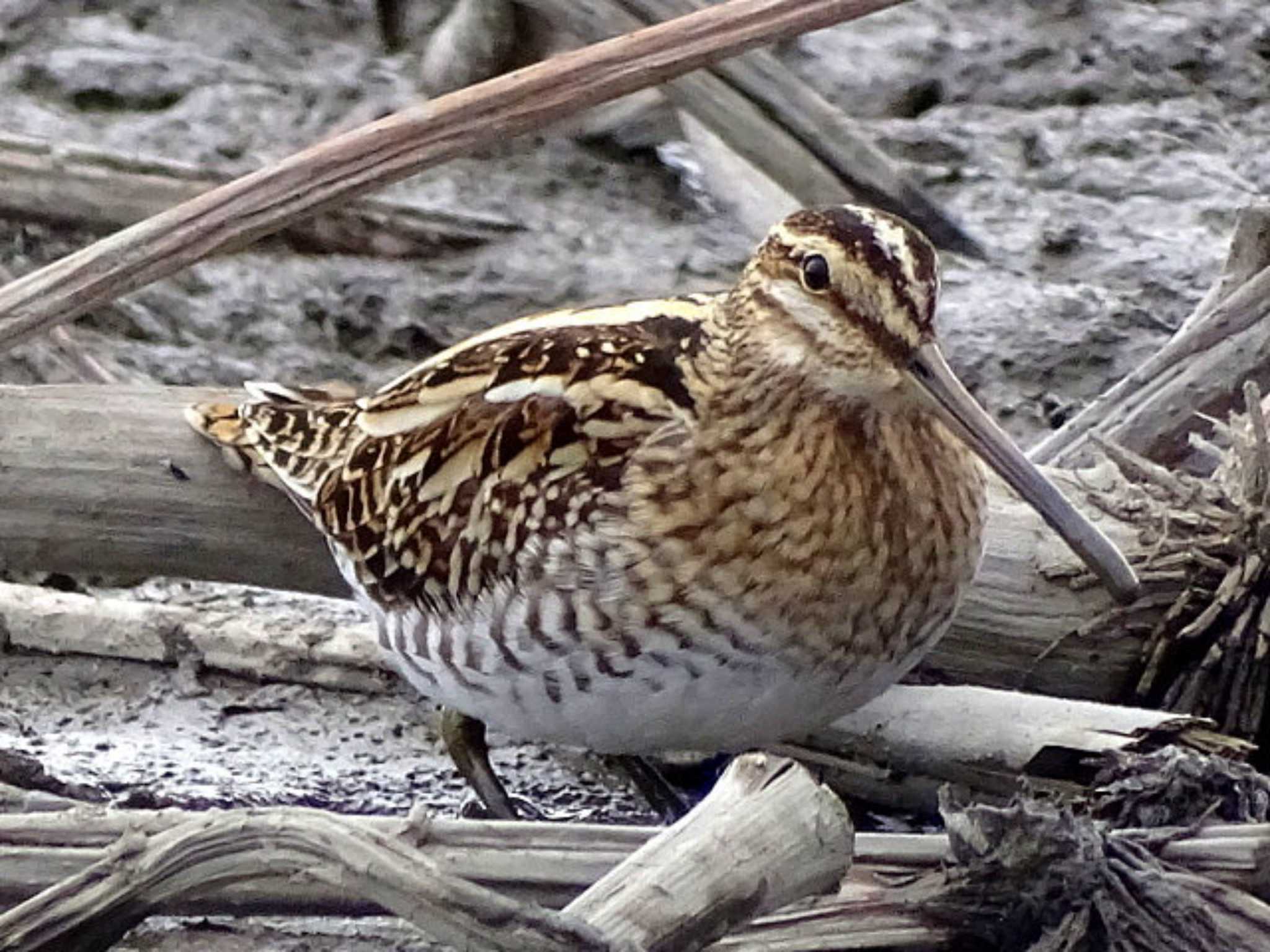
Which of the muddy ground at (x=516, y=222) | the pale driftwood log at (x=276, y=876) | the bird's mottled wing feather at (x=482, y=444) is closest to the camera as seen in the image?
the pale driftwood log at (x=276, y=876)

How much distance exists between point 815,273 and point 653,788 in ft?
2.60

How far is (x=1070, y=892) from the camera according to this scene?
2566 millimetres

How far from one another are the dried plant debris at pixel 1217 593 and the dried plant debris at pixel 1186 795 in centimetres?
36

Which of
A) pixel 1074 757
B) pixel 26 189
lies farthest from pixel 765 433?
pixel 26 189

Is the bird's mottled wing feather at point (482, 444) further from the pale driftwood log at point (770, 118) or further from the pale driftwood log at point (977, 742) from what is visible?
the pale driftwood log at point (770, 118)

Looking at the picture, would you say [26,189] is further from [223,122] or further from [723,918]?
[723,918]

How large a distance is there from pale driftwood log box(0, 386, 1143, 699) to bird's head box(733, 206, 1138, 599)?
238 mm

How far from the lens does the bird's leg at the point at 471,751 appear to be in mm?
3307

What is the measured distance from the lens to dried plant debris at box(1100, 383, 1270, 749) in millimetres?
3133

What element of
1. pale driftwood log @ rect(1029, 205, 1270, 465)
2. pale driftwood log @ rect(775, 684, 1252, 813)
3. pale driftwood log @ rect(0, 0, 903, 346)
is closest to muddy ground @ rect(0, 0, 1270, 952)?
pale driftwood log @ rect(775, 684, 1252, 813)

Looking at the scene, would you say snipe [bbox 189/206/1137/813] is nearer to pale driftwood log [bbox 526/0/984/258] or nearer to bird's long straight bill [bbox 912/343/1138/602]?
bird's long straight bill [bbox 912/343/1138/602]

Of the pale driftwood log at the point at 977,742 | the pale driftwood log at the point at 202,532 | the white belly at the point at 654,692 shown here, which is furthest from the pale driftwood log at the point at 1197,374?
the white belly at the point at 654,692

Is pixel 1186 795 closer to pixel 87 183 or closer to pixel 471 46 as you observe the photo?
pixel 87 183

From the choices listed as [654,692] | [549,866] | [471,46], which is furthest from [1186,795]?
[471,46]
